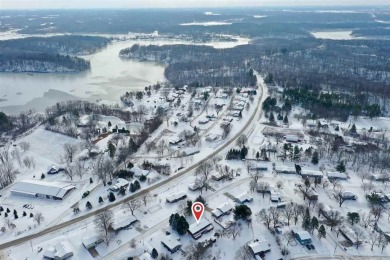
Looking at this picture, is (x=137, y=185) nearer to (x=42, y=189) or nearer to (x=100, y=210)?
(x=100, y=210)

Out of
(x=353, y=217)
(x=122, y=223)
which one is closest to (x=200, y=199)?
(x=122, y=223)

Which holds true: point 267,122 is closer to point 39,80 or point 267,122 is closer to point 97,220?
point 97,220

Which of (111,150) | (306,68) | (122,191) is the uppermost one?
(306,68)

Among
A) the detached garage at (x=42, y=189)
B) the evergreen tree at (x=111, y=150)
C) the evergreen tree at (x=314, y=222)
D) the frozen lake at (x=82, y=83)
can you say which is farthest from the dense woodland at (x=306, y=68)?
the detached garage at (x=42, y=189)

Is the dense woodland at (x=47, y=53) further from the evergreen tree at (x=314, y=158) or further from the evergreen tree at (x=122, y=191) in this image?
the evergreen tree at (x=314, y=158)

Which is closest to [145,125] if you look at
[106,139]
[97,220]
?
[106,139]

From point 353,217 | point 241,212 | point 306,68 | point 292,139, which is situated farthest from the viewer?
point 306,68
